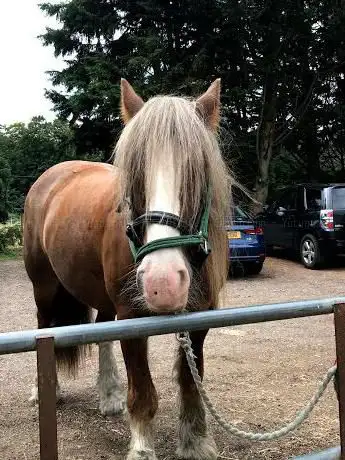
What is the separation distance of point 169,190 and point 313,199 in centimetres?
1021

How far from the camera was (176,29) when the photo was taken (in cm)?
1568

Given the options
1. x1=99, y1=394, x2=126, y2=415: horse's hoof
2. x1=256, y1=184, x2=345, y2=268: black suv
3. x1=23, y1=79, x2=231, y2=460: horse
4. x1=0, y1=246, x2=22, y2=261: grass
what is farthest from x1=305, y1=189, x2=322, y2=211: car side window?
x1=0, y1=246, x2=22, y2=261: grass

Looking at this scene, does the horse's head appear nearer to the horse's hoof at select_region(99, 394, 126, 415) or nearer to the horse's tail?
the horse's hoof at select_region(99, 394, 126, 415)

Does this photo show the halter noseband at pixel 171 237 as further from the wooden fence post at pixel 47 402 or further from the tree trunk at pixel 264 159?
the tree trunk at pixel 264 159

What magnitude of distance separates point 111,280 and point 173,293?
1.10m

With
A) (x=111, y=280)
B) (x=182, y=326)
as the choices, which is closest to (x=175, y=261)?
(x=182, y=326)

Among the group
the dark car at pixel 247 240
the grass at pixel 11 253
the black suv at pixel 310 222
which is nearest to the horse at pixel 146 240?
the dark car at pixel 247 240

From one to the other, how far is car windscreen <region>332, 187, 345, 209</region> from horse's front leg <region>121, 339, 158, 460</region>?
9.19m

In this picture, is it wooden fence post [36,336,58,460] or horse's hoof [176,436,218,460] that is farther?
horse's hoof [176,436,218,460]

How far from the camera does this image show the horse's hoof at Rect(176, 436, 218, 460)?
10.5 ft

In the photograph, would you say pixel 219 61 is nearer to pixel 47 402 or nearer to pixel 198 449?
pixel 198 449

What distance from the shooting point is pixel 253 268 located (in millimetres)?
11648

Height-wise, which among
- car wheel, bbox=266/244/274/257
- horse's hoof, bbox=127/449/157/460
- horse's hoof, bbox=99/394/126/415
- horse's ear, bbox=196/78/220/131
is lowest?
horse's hoof, bbox=99/394/126/415

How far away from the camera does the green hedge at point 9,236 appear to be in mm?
17672
